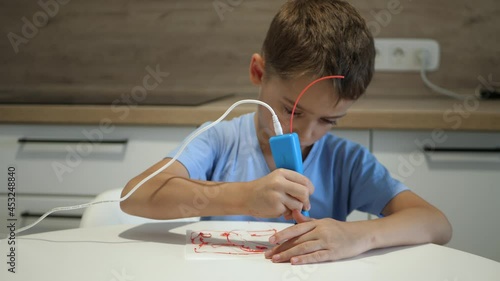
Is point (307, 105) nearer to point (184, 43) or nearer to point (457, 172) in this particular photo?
point (457, 172)

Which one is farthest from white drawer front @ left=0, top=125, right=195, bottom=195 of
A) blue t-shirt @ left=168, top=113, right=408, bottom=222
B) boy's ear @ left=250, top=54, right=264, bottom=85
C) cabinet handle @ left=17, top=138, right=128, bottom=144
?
boy's ear @ left=250, top=54, right=264, bottom=85

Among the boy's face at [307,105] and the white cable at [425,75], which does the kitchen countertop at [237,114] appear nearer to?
the white cable at [425,75]

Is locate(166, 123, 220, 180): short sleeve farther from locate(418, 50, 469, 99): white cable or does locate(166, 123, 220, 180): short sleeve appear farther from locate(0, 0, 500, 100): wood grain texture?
locate(418, 50, 469, 99): white cable

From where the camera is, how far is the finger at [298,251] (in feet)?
2.83

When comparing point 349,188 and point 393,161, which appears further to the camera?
point 393,161

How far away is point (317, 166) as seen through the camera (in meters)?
1.26

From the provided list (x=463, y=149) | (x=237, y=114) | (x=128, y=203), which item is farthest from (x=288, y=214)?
(x=463, y=149)

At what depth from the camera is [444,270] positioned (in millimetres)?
838

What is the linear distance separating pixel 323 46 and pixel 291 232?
0.33 meters

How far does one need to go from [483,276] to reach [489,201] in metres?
0.95

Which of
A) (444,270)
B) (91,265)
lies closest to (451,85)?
(444,270)

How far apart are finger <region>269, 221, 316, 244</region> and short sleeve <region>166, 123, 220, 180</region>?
0.30m

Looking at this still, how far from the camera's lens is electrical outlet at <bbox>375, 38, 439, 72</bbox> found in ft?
7.04

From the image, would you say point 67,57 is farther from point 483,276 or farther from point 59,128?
point 483,276
